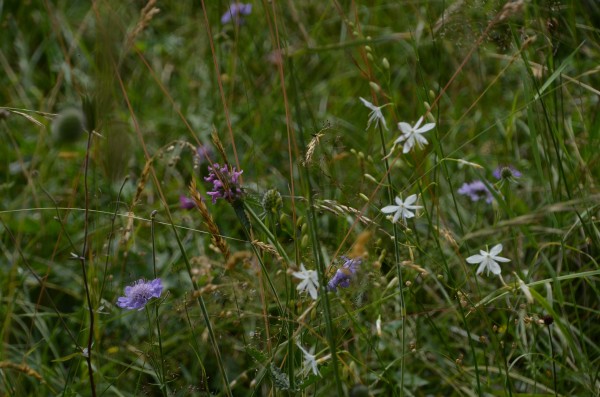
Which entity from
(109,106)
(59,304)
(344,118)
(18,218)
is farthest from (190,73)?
(109,106)

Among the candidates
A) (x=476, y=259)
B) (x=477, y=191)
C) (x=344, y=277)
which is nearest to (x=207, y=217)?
(x=344, y=277)

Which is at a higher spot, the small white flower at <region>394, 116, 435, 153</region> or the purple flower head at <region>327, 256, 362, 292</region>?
the small white flower at <region>394, 116, 435, 153</region>

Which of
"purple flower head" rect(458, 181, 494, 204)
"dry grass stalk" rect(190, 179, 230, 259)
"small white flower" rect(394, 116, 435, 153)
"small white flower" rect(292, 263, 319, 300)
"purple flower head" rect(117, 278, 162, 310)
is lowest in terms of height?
"purple flower head" rect(458, 181, 494, 204)

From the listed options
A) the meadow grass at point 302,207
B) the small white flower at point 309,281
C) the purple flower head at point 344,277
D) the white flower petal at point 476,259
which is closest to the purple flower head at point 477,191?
the meadow grass at point 302,207

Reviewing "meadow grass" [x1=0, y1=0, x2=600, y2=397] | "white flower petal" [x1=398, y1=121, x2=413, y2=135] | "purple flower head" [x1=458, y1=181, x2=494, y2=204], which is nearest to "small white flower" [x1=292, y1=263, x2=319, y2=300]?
"meadow grass" [x1=0, y1=0, x2=600, y2=397]

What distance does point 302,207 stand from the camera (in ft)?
4.82

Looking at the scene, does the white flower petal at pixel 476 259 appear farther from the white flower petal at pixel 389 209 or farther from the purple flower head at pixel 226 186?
the purple flower head at pixel 226 186

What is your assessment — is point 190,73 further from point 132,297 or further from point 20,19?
point 132,297

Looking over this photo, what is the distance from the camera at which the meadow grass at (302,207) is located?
1.09 meters

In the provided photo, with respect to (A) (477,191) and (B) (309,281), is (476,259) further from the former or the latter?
(A) (477,191)

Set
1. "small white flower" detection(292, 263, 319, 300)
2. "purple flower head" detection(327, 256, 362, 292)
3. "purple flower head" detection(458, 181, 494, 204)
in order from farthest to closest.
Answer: "purple flower head" detection(458, 181, 494, 204), "purple flower head" detection(327, 256, 362, 292), "small white flower" detection(292, 263, 319, 300)

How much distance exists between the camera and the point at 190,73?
2.55 metres

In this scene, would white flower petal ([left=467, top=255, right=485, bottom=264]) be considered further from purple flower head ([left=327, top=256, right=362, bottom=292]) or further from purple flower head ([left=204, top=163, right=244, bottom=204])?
purple flower head ([left=204, top=163, right=244, bottom=204])

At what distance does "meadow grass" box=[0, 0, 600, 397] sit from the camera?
42.9 inches
